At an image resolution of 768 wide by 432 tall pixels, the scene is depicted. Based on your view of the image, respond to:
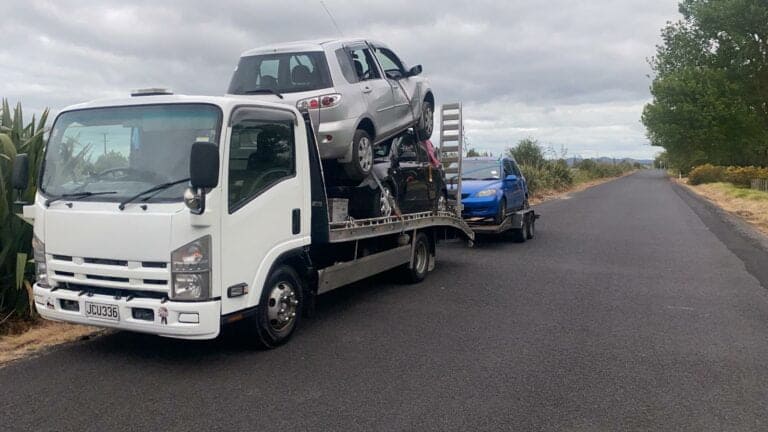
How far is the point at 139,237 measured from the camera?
4.99 metres

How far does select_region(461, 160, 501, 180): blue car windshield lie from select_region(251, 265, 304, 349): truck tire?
861 cm

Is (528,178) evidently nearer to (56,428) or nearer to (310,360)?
(310,360)

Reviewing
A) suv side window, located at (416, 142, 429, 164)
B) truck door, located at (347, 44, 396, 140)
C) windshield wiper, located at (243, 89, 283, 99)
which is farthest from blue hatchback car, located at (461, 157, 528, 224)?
windshield wiper, located at (243, 89, 283, 99)

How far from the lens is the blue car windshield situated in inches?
570

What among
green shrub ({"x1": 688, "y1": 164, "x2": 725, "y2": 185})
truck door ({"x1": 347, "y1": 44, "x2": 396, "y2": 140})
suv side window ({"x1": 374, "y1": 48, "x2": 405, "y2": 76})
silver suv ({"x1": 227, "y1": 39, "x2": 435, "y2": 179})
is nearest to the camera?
silver suv ({"x1": 227, "y1": 39, "x2": 435, "y2": 179})

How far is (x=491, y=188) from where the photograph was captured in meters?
13.8

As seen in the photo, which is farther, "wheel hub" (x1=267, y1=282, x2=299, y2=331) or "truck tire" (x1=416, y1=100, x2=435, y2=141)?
"truck tire" (x1=416, y1=100, x2=435, y2=141)

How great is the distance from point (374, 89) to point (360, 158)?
105 cm

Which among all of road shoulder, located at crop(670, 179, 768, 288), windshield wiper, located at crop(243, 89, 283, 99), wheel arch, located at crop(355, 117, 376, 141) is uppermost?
windshield wiper, located at crop(243, 89, 283, 99)

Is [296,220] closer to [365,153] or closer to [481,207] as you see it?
[365,153]

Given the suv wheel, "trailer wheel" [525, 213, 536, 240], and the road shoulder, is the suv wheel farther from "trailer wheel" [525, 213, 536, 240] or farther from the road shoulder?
"trailer wheel" [525, 213, 536, 240]

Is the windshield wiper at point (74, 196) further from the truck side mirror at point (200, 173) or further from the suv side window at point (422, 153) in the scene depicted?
the suv side window at point (422, 153)

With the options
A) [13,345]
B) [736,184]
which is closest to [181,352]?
[13,345]

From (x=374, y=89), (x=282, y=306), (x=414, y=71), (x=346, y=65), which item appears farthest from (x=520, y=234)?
(x=282, y=306)
